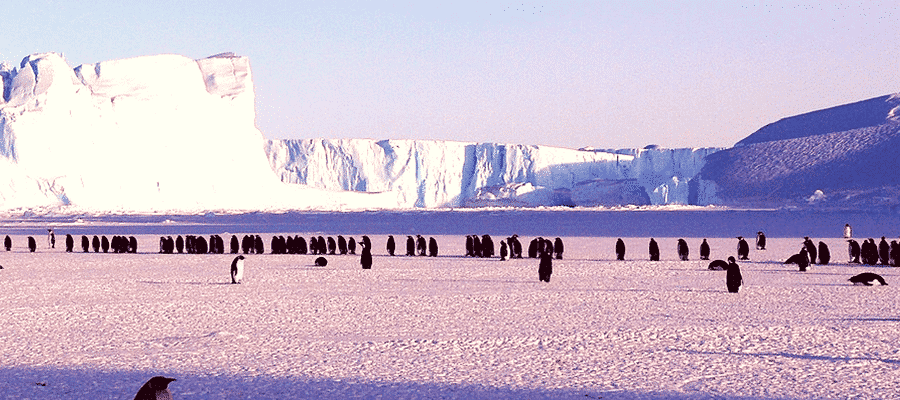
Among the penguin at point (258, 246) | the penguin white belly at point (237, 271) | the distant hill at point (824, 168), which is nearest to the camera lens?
the penguin white belly at point (237, 271)

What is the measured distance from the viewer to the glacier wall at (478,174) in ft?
331

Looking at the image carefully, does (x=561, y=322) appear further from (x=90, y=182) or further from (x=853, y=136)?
(x=853, y=136)

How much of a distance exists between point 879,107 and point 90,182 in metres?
95.2

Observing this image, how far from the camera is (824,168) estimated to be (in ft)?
328

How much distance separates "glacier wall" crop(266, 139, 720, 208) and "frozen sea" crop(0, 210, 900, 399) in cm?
7702

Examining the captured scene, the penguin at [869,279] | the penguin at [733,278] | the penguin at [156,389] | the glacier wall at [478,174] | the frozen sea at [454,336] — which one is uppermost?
the glacier wall at [478,174]

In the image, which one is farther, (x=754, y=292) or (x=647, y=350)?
(x=754, y=292)

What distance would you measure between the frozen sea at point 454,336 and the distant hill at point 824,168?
73.0 metres

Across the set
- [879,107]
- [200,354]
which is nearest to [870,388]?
[200,354]

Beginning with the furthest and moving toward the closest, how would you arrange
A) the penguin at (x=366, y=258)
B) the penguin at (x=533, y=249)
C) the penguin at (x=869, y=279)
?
the penguin at (x=533, y=249), the penguin at (x=366, y=258), the penguin at (x=869, y=279)

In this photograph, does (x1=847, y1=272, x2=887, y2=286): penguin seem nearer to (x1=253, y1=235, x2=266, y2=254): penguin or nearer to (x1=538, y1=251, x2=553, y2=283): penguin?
(x1=538, y1=251, x2=553, y2=283): penguin

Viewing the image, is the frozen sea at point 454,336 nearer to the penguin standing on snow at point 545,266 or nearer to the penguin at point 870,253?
the penguin standing on snow at point 545,266

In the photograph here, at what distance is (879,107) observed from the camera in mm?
119125

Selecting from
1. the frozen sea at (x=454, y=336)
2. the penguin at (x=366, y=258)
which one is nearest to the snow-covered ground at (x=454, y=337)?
the frozen sea at (x=454, y=336)
